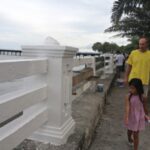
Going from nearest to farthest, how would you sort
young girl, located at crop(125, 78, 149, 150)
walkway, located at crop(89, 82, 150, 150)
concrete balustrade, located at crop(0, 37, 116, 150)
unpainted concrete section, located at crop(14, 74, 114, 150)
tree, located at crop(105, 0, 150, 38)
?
concrete balustrade, located at crop(0, 37, 116, 150), unpainted concrete section, located at crop(14, 74, 114, 150), young girl, located at crop(125, 78, 149, 150), walkway, located at crop(89, 82, 150, 150), tree, located at crop(105, 0, 150, 38)

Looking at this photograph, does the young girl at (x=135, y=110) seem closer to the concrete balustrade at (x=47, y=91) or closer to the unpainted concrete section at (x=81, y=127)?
the unpainted concrete section at (x=81, y=127)

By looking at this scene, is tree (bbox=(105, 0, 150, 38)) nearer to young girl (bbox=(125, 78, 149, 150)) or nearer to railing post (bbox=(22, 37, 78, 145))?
young girl (bbox=(125, 78, 149, 150))

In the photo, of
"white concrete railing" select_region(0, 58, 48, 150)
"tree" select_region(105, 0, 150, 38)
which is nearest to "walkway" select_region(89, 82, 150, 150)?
"white concrete railing" select_region(0, 58, 48, 150)

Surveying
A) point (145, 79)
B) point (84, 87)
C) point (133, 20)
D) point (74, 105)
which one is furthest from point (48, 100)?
point (133, 20)

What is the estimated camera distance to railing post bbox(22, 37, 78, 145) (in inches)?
145

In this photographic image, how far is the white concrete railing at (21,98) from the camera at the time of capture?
2803 mm

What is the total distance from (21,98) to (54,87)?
70cm

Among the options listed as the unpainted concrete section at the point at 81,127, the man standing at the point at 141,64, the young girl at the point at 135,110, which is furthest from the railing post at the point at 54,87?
the man standing at the point at 141,64

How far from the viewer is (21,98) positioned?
122 inches

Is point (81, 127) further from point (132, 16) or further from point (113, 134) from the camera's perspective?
point (132, 16)

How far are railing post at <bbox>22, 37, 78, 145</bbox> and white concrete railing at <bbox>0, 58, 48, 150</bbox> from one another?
82 mm

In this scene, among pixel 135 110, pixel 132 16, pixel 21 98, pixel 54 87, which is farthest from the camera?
pixel 132 16

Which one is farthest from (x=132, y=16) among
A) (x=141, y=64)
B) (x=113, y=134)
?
(x=113, y=134)

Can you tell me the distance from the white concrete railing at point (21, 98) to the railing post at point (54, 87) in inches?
3.2
